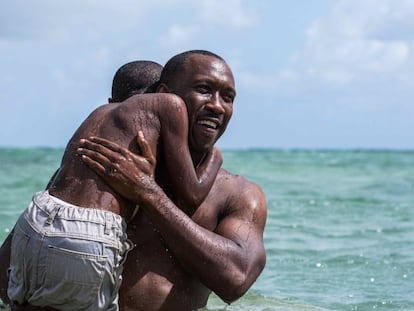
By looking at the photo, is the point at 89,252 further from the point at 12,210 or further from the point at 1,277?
the point at 12,210

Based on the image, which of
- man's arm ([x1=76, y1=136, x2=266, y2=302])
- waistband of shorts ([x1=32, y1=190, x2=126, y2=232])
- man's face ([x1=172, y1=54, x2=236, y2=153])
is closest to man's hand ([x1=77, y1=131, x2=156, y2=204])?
man's arm ([x1=76, y1=136, x2=266, y2=302])

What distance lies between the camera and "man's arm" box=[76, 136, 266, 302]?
480 cm

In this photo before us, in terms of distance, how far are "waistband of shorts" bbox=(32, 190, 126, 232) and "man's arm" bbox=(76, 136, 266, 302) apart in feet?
0.50

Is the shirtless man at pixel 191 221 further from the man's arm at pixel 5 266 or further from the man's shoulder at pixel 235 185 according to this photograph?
the man's arm at pixel 5 266

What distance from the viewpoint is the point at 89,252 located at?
457 cm

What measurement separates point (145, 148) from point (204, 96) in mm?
431

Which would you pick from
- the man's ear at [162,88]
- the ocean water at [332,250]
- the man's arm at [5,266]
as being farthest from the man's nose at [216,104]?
the ocean water at [332,250]

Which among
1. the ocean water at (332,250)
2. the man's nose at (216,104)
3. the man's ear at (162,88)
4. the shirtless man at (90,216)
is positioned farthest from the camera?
the ocean water at (332,250)

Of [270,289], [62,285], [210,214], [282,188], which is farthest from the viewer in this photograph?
[282,188]

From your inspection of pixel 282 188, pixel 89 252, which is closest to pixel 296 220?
pixel 282 188

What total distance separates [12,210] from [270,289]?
6587 mm

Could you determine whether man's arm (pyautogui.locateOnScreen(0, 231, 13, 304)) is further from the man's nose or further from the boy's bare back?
the man's nose

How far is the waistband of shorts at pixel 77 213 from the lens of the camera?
182 inches

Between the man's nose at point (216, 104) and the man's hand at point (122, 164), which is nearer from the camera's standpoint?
the man's hand at point (122, 164)
